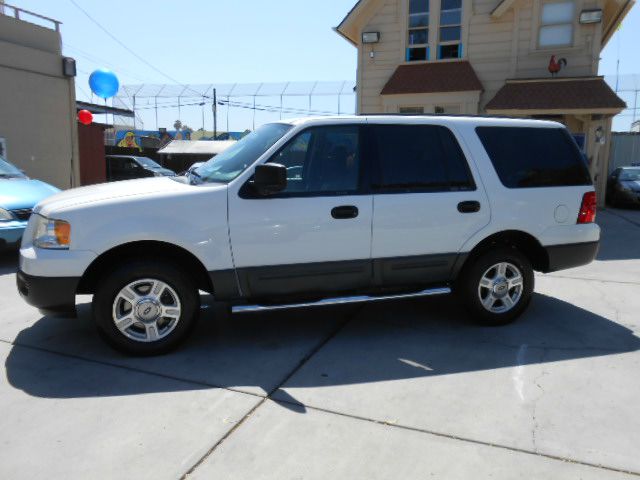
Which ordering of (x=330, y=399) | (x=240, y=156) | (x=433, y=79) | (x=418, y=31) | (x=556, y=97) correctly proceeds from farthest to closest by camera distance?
(x=418, y=31) → (x=433, y=79) → (x=556, y=97) → (x=240, y=156) → (x=330, y=399)

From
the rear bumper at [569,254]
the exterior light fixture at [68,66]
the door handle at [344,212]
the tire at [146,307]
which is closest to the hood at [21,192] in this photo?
the tire at [146,307]

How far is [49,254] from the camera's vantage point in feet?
12.6

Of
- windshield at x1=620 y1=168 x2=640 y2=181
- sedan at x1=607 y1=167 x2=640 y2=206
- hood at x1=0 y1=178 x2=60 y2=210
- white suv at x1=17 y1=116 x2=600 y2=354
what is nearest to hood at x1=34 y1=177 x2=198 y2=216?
white suv at x1=17 y1=116 x2=600 y2=354

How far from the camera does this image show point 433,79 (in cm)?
1433

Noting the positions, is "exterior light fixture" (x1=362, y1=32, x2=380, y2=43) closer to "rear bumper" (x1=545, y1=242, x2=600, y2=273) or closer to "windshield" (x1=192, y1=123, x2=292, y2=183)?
"windshield" (x1=192, y1=123, x2=292, y2=183)

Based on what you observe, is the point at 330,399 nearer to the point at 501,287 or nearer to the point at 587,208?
the point at 501,287

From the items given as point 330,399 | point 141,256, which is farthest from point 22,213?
point 330,399

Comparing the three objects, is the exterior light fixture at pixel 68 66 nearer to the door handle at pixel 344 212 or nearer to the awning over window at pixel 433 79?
the awning over window at pixel 433 79

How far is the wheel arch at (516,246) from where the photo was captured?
4.81 m

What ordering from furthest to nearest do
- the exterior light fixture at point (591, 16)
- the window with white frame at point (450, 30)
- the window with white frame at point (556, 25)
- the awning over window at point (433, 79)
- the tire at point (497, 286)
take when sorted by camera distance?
1. the window with white frame at point (450, 30)
2. the awning over window at point (433, 79)
3. the window with white frame at point (556, 25)
4. the exterior light fixture at point (591, 16)
5. the tire at point (497, 286)

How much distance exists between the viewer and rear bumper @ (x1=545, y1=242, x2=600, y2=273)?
16.4 feet

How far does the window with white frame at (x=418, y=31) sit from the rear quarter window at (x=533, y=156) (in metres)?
10.6

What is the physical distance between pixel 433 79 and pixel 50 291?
12.6m

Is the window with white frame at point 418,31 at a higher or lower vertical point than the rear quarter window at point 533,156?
higher
